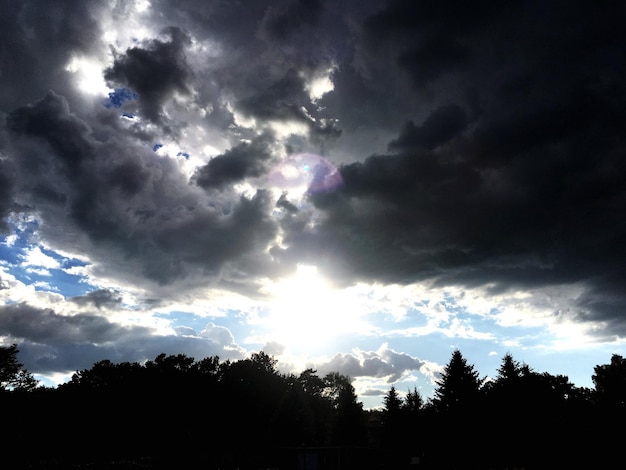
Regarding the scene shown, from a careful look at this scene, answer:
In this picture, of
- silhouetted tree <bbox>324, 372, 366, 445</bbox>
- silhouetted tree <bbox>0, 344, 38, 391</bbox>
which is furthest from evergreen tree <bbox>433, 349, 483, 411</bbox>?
silhouetted tree <bbox>0, 344, 38, 391</bbox>

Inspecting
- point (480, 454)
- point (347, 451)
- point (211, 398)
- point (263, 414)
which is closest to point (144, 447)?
point (211, 398)

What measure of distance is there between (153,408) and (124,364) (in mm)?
22970

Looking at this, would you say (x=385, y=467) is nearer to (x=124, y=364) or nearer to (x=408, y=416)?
(x=408, y=416)

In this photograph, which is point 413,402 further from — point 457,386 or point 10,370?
point 10,370

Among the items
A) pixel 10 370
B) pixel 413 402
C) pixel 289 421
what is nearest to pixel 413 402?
pixel 413 402

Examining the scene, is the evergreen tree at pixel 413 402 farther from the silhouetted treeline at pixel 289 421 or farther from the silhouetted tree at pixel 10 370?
the silhouetted tree at pixel 10 370

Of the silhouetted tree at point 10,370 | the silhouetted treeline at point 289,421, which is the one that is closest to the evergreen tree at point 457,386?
the silhouetted treeline at point 289,421

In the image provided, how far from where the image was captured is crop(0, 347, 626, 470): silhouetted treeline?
49438 mm

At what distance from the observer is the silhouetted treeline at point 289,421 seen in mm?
49438

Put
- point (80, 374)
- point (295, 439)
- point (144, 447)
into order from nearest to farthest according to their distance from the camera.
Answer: point (295, 439)
point (144, 447)
point (80, 374)

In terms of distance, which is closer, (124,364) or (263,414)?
(263,414)

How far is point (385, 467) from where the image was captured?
5525cm

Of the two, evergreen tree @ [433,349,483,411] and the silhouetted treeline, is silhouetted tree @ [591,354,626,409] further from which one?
evergreen tree @ [433,349,483,411]

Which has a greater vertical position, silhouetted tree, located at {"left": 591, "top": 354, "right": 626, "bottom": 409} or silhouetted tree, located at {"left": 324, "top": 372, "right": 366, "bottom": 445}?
silhouetted tree, located at {"left": 591, "top": 354, "right": 626, "bottom": 409}
